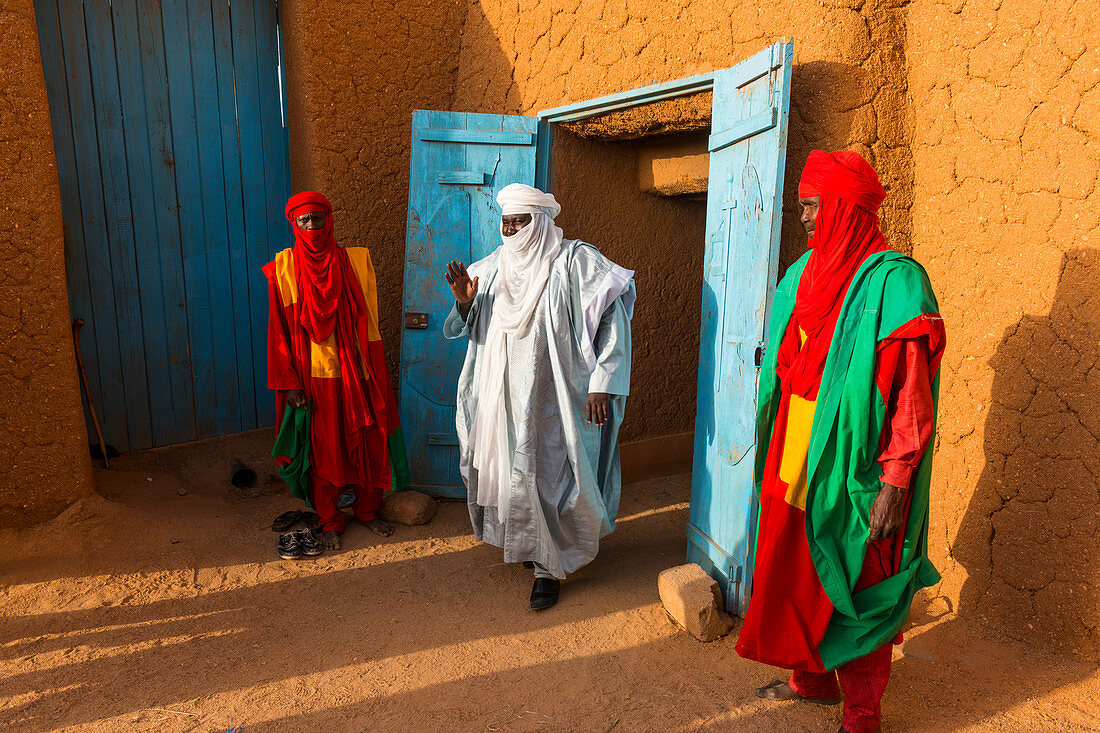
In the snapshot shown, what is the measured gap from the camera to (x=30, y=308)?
349 centimetres

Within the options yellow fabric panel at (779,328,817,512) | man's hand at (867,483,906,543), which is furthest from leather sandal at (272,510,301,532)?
man's hand at (867,483,906,543)

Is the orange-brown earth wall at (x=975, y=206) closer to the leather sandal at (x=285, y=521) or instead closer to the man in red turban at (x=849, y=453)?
the man in red turban at (x=849, y=453)

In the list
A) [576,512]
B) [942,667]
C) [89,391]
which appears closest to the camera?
[942,667]

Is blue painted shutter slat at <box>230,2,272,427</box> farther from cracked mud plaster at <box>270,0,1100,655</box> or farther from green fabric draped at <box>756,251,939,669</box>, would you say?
green fabric draped at <box>756,251,939,669</box>

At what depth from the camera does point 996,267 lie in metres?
2.77

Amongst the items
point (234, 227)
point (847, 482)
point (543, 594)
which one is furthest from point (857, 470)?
point (234, 227)

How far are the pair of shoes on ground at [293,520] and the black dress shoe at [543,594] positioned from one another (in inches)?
54.9

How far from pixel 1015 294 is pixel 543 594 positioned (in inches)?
91.3

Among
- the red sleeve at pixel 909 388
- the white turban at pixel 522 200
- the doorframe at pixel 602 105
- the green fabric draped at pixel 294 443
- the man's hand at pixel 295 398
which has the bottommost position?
the green fabric draped at pixel 294 443

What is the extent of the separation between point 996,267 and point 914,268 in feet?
2.99

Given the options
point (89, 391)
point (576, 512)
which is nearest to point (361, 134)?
point (89, 391)

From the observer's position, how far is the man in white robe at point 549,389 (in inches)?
128

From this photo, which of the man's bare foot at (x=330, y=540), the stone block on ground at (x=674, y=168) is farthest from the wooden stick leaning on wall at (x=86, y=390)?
the stone block on ground at (x=674, y=168)

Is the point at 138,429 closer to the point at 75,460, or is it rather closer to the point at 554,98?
the point at 75,460
